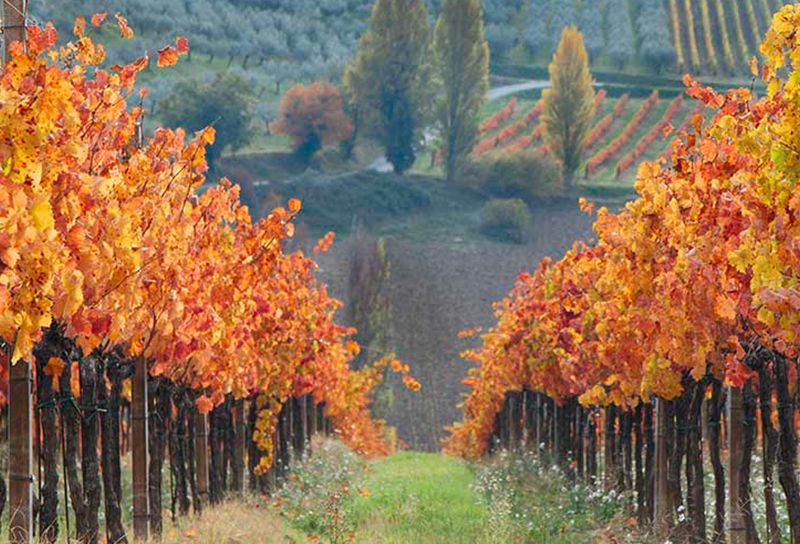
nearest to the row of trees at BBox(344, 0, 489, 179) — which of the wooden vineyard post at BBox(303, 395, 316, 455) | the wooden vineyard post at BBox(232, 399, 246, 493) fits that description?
the wooden vineyard post at BBox(303, 395, 316, 455)

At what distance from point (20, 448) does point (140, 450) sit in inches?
147

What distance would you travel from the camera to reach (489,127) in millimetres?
112875

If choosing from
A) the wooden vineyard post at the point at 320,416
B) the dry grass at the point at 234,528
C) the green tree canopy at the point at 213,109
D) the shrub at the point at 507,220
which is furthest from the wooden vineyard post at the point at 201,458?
the green tree canopy at the point at 213,109

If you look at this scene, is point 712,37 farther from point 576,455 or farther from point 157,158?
point 157,158

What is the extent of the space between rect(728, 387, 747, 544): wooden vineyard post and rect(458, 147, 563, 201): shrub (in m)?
74.8

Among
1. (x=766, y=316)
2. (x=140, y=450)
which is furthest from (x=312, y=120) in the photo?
(x=766, y=316)

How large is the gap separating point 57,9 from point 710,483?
94.3 metres

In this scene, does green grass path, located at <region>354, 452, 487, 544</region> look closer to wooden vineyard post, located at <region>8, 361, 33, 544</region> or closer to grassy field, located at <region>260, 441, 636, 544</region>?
grassy field, located at <region>260, 441, 636, 544</region>

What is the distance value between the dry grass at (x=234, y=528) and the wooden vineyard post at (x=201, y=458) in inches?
11.7

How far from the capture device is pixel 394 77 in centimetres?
9325

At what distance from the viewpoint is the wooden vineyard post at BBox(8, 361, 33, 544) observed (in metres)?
8.52

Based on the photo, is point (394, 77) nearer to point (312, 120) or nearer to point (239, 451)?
point (312, 120)

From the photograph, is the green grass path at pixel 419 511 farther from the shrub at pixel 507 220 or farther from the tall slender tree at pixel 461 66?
the tall slender tree at pixel 461 66

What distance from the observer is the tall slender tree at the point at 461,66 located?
286 feet
